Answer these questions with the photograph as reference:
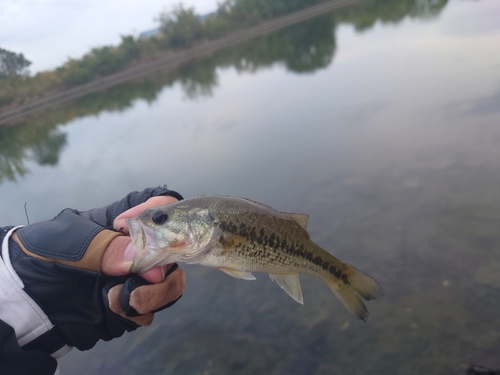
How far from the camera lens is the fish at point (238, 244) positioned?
1.98 meters

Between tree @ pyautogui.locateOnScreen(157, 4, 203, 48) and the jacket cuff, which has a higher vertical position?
tree @ pyautogui.locateOnScreen(157, 4, 203, 48)

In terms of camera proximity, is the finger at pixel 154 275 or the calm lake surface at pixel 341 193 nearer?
the finger at pixel 154 275

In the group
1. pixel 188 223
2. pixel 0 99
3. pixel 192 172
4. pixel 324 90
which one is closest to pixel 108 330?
pixel 188 223

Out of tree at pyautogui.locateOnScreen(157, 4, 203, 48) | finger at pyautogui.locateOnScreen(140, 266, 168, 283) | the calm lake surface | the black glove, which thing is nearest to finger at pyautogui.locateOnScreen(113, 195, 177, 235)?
the black glove

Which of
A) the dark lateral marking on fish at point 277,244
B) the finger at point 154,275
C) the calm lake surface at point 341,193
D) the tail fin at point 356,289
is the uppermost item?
the finger at point 154,275

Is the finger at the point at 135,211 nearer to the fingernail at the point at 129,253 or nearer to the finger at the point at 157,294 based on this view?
the fingernail at the point at 129,253

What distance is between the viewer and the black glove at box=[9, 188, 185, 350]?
5.94 ft

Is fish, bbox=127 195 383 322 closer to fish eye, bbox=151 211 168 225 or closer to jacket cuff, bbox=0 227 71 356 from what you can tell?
fish eye, bbox=151 211 168 225

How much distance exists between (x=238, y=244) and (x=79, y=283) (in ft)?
3.16

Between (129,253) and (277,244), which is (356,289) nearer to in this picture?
(277,244)

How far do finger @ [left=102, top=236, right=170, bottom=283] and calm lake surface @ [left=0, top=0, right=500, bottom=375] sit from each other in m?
2.94

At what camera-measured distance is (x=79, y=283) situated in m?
1.97

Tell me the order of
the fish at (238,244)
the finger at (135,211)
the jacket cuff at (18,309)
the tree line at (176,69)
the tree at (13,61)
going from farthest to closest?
the tree at (13,61)
the tree line at (176,69)
the finger at (135,211)
the fish at (238,244)
the jacket cuff at (18,309)

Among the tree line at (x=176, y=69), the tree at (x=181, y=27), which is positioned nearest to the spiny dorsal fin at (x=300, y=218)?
the tree line at (x=176, y=69)
